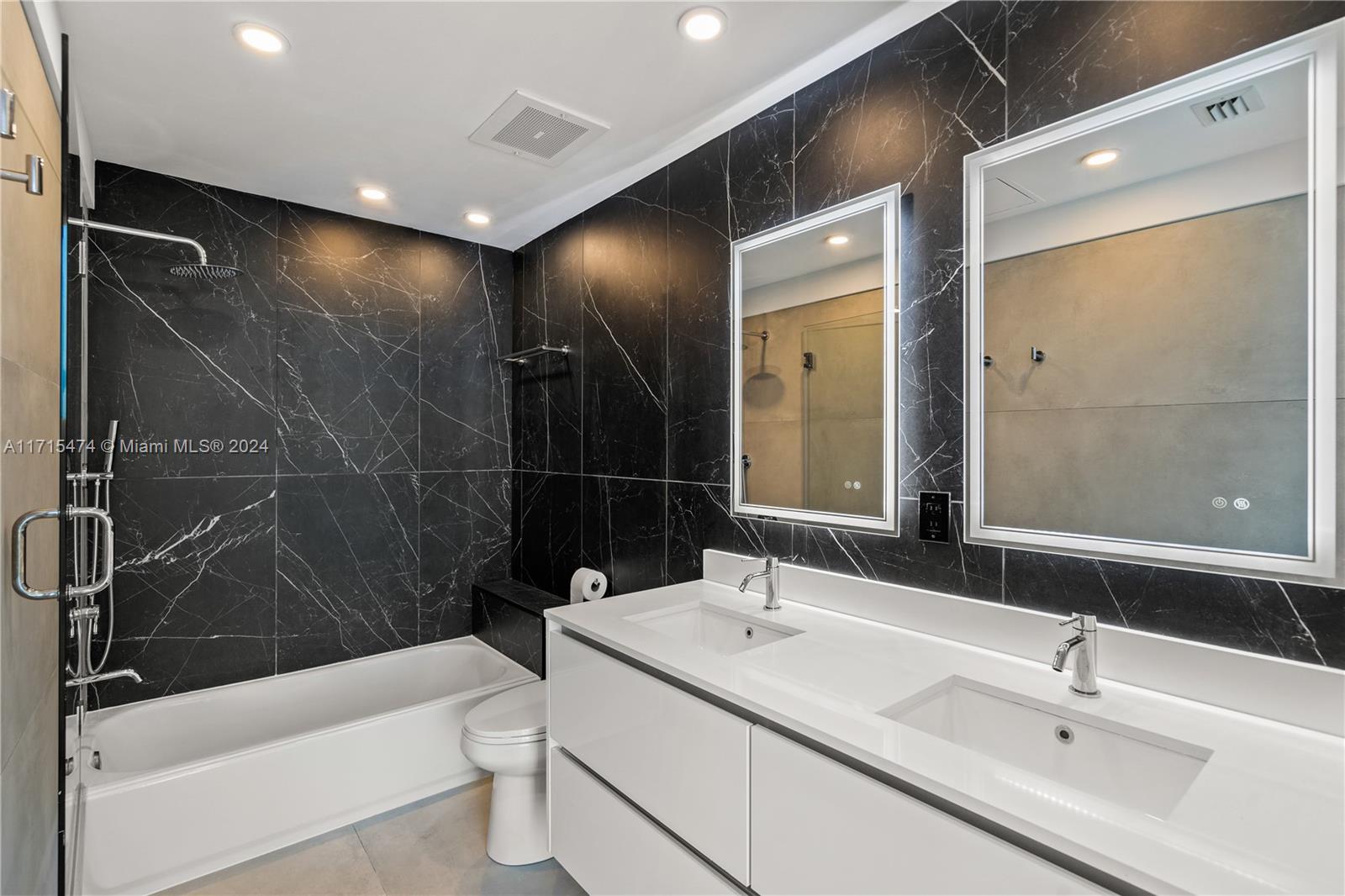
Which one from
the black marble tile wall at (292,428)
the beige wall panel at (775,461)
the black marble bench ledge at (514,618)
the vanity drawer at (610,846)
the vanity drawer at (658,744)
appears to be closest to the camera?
the vanity drawer at (658,744)

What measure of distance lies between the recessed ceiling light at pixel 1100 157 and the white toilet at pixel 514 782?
2.16 metres

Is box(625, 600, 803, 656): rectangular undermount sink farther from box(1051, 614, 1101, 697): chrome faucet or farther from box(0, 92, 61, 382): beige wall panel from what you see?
box(0, 92, 61, 382): beige wall panel

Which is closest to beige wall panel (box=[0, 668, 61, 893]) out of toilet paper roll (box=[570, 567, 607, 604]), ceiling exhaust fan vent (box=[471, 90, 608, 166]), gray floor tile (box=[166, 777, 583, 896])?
gray floor tile (box=[166, 777, 583, 896])

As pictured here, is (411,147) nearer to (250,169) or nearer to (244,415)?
(250,169)

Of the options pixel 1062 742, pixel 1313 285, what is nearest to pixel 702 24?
pixel 1313 285

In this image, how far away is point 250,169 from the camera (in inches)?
98.4

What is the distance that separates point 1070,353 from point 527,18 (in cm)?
154

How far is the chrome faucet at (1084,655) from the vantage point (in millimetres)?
1167

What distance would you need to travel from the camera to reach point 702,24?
165 cm

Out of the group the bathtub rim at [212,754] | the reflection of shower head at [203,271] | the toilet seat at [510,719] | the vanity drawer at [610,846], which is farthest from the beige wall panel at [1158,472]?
the reflection of shower head at [203,271]

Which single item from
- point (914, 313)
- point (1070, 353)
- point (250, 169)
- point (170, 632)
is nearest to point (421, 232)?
→ point (250, 169)

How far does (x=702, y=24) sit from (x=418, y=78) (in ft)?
2.84

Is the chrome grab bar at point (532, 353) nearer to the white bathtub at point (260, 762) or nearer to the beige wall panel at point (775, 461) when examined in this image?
the beige wall panel at point (775, 461)

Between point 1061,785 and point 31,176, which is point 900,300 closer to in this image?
point 1061,785
